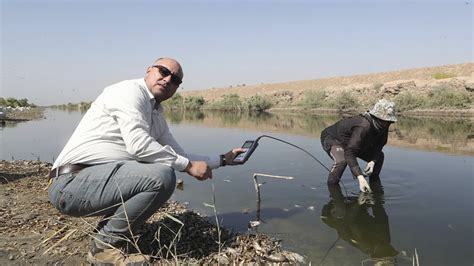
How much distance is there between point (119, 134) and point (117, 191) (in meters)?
0.44

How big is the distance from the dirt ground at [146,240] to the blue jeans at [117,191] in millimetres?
179

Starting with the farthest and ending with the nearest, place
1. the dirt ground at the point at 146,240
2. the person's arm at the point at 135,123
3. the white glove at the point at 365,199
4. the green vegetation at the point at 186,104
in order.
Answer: the green vegetation at the point at 186,104 → the white glove at the point at 365,199 → the dirt ground at the point at 146,240 → the person's arm at the point at 135,123

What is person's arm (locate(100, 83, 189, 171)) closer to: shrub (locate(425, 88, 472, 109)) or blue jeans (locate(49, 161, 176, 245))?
blue jeans (locate(49, 161, 176, 245))

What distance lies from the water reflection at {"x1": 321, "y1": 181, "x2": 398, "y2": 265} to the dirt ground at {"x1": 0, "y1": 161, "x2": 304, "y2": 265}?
850 mm

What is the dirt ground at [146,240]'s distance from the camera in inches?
127

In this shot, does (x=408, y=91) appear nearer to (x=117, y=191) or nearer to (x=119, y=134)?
(x=119, y=134)

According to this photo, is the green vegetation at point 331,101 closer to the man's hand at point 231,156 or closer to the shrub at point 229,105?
the shrub at point 229,105

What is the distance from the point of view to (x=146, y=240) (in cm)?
357

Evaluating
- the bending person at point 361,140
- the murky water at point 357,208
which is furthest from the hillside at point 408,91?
the bending person at point 361,140

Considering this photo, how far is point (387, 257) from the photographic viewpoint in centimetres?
368

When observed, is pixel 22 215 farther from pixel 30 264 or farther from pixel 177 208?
pixel 177 208

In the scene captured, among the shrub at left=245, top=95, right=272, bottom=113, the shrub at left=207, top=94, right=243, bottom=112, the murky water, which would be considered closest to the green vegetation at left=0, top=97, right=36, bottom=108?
the shrub at left=207, top=94, right=243, bottom=112

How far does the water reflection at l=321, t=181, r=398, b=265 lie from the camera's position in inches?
152

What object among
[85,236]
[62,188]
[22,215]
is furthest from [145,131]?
[22,215]
